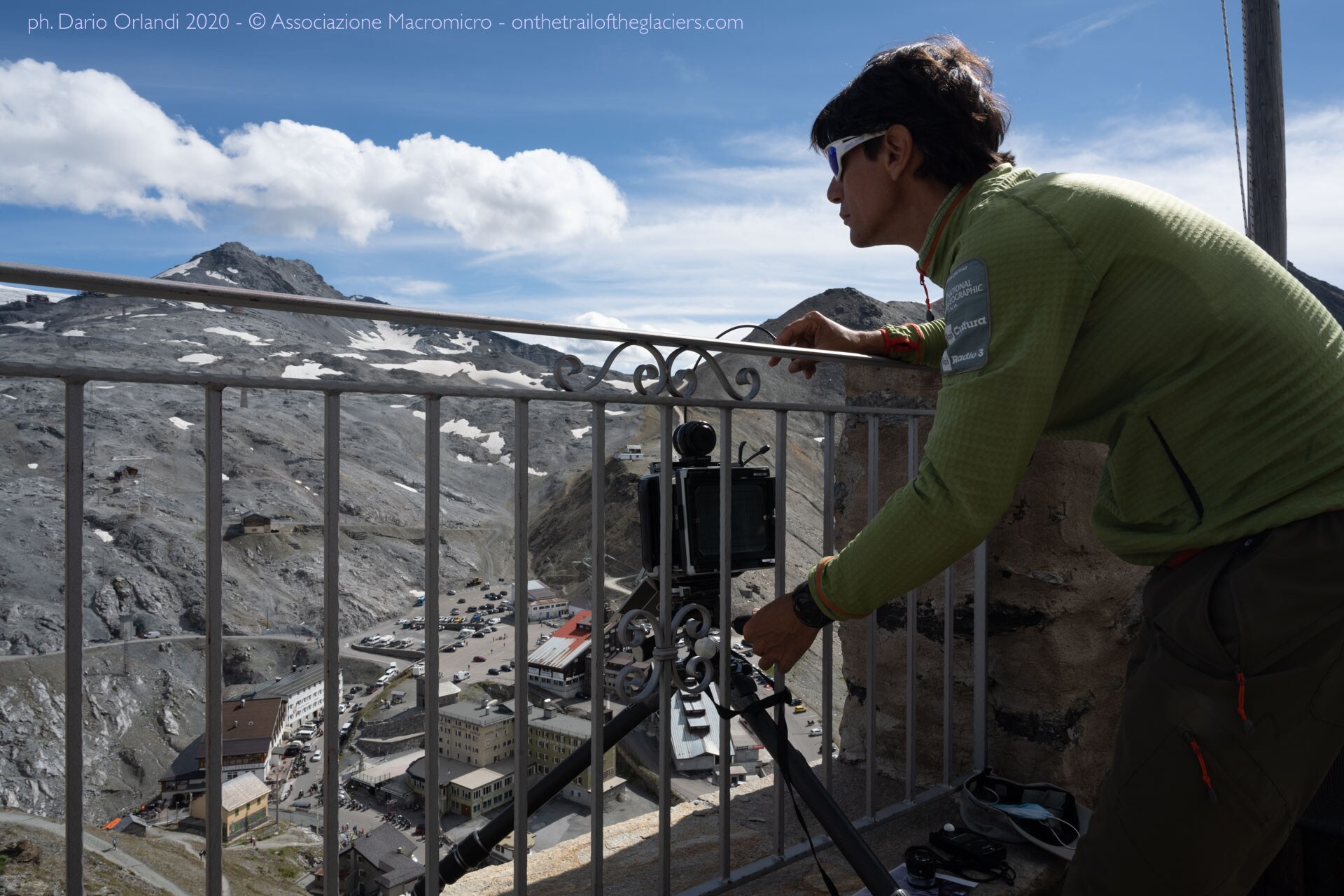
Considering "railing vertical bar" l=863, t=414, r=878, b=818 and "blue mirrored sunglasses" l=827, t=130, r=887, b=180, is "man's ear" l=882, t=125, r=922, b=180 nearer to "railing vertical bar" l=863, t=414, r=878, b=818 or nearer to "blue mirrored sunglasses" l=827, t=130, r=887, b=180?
"blue mirrored sunglasses" l=827, t=130, r=887, b=180

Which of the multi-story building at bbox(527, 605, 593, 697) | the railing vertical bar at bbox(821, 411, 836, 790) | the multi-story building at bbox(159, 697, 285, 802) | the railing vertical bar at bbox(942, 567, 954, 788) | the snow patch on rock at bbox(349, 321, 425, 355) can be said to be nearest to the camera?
the multi-story building at bbox(159, 697, 285, 802)

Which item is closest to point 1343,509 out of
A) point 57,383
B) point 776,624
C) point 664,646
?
point 776,624

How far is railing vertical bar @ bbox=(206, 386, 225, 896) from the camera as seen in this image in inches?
38.0

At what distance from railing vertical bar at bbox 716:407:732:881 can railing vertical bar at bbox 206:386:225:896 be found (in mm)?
828

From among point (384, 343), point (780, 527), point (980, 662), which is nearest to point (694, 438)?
point (780, 527)

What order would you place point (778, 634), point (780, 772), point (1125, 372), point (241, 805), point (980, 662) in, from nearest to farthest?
point (1125, 372)
point (778, 634)
point (241, 805)
point (780, 772)
point (980, 662)

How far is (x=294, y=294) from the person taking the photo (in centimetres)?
101

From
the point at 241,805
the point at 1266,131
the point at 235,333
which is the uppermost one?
the point at 235,333

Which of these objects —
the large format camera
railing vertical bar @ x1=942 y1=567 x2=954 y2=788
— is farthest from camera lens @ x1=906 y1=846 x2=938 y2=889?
the large format camera

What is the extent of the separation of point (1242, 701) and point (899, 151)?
0.91 metres

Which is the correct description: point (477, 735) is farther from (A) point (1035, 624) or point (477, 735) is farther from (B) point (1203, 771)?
(A) point (1035, 624)

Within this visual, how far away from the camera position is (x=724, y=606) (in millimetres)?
1538

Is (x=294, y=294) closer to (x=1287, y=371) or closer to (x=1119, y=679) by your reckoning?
(x=1287, y=371)

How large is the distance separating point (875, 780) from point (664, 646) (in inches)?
31.9
